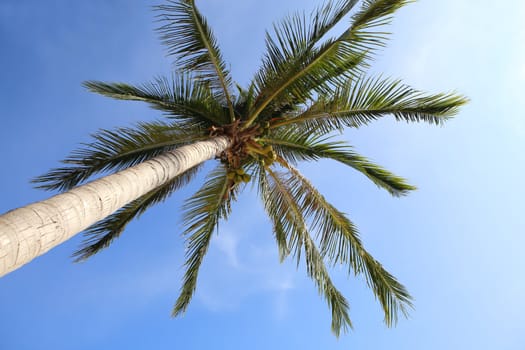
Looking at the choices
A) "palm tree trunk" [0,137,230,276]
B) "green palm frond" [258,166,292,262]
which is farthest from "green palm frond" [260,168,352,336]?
"palm tree trunk" [0,137,230,276]

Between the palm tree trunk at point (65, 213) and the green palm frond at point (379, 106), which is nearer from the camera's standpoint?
the palm tree trunk at point (65, 213)

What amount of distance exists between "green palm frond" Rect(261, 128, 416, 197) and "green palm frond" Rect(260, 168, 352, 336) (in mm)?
640

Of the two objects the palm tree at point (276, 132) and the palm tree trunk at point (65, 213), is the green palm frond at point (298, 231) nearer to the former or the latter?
the palm tree at point (276, 132)

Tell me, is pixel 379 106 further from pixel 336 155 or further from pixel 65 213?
pixel 65 213

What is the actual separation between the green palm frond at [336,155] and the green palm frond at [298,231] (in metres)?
0.64

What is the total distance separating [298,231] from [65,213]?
4.98 m

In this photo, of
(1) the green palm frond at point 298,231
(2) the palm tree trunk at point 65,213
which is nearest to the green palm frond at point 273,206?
(1) the green palm frond at point 298,231

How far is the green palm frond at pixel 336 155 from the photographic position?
Result: 295 inches

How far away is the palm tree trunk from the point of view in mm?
2465

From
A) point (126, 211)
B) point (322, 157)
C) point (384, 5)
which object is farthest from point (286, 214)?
point (384, 5)

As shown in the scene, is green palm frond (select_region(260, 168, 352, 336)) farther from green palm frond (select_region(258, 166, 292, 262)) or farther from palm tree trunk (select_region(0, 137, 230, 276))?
palm tree trunk (select_region(0, 137, 230, 276))

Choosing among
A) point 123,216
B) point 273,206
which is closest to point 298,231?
point 273,206

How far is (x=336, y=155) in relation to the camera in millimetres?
7523

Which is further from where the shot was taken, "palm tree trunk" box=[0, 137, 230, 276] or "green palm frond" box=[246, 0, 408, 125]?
"green palm frond" box=[246, 0, 408, 125]
